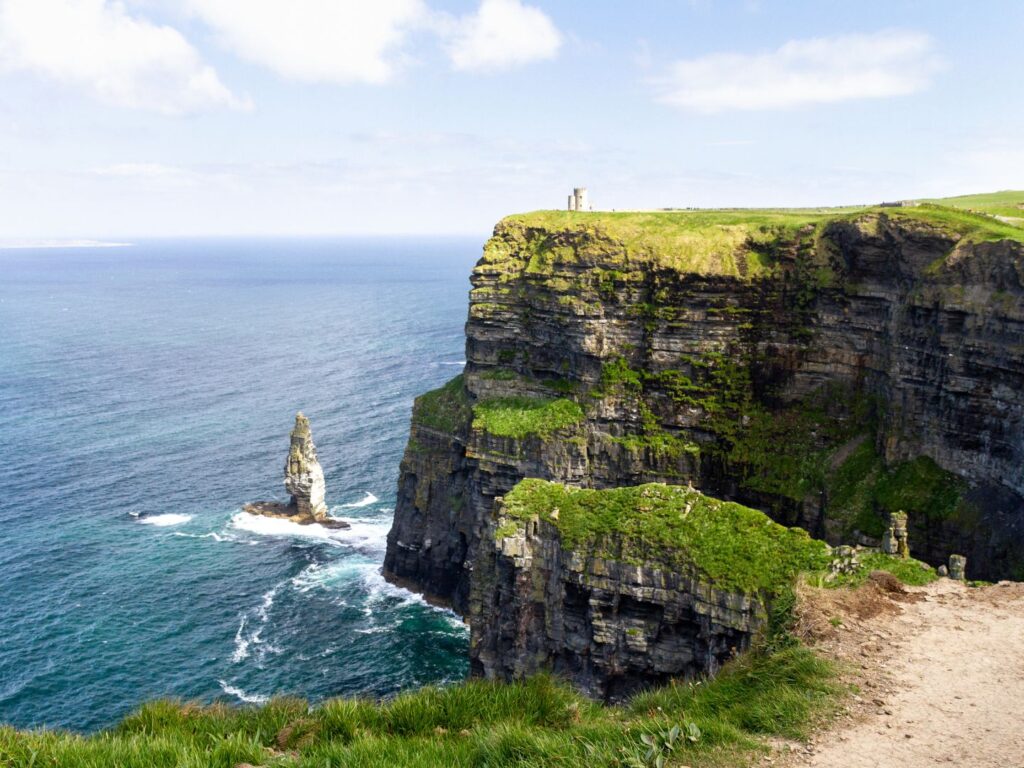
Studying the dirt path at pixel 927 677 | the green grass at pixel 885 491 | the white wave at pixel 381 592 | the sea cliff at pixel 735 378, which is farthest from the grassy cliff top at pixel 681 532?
the white wave at pixel 381 592

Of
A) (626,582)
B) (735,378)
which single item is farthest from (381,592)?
Answer: (626,582)

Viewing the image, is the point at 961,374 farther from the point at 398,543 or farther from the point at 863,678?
the point at 398,543

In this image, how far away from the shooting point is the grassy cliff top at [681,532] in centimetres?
3991

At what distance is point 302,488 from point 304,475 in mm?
1719

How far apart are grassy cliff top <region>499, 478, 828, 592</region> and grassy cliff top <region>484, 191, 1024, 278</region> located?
31.1m

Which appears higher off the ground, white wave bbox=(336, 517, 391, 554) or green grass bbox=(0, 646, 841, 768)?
green grass bbox=(0, 646, 841, 768)

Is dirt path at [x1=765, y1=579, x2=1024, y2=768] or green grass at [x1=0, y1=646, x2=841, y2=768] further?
dirt path at [x1=765, y1=579, x2=1024, y2=768]

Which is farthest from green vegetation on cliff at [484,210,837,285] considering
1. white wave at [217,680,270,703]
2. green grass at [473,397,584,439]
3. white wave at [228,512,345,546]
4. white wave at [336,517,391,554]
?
white wave at [217,680,270,703]

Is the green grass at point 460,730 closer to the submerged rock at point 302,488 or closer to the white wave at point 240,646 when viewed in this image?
the white wave at point 240,646

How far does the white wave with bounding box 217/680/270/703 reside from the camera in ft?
189

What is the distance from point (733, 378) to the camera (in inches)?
2805

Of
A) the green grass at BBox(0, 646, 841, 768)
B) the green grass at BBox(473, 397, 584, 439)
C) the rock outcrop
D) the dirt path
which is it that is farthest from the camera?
the green grass at BBox(473, 397, 584, 439)

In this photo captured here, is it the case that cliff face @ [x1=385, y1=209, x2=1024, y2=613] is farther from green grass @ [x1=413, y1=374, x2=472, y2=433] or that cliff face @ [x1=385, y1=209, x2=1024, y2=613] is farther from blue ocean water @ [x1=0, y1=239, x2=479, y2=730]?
blue ocean water @ [x1=0, y1=239, x2=479, y2=730]

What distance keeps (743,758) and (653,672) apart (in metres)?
23.3
